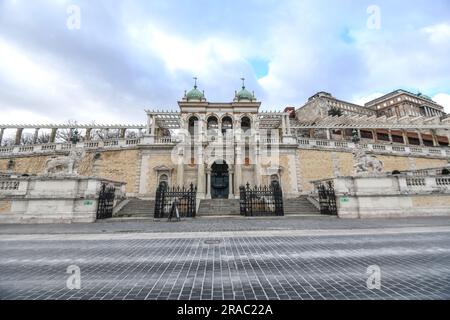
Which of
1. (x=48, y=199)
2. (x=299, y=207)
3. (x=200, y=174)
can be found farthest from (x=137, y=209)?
(x=299, y=207)

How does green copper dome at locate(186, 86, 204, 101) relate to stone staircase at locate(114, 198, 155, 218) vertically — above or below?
above

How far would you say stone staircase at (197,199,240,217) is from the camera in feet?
54.3

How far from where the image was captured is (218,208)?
18.0 metres

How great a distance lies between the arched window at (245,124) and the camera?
93.1 ft

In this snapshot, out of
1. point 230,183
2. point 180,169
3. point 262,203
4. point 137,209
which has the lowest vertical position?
A: point 137,209

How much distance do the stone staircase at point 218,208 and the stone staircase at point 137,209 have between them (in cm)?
389

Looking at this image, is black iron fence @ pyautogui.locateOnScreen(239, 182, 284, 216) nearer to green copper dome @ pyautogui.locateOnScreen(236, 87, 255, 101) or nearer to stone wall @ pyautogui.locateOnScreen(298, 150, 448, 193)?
stone wall @ pyautogui.locateOnScreen(298, 150, 448, 193)

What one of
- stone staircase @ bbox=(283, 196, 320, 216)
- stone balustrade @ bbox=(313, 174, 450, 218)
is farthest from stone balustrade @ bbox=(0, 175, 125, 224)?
stone balustrade @ bbox=(313, 174, 450, 218)

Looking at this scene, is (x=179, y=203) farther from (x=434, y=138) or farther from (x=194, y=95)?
(x=434, y=138)

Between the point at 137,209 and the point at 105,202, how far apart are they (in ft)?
9.61

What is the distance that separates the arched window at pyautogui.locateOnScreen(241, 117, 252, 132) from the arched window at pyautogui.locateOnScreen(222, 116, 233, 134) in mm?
1595

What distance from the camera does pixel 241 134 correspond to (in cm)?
2630

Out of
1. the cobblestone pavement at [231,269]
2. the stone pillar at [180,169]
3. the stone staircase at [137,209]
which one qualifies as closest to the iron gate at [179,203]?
the stone staircase at [137,209]

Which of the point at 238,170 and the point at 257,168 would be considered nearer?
the point at 238,170
